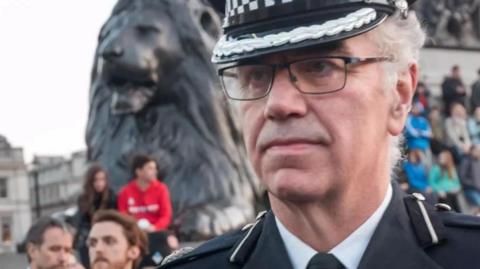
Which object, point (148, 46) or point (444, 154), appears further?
point (444, 154)

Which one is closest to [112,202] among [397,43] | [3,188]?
[397,43]

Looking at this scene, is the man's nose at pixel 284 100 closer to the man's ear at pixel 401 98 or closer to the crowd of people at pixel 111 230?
the man's ear at pixel 401 98

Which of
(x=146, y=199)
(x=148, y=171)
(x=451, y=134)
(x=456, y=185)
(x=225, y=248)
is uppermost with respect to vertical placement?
(x=225, y=248)

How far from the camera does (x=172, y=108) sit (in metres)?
10.5

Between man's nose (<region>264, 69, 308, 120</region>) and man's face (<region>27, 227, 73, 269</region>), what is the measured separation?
3560mm

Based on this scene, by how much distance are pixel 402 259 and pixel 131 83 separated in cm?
818

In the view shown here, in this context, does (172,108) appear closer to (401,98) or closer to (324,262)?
(401,98)

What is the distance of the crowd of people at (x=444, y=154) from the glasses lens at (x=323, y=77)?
9.70 meters

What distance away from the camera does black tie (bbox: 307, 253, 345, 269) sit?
7.22 feet

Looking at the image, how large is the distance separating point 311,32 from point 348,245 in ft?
1.29

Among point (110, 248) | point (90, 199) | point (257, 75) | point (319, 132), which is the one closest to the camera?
point (319, 132)

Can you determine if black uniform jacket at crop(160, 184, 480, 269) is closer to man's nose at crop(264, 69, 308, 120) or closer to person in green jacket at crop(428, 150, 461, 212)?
man's nose at crop(264, 69, 308, 120)

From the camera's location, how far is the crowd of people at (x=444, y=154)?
12.9 m

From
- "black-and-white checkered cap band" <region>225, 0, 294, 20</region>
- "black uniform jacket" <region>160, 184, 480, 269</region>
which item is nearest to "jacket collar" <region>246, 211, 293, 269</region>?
"black uniform jacket" <region>160, 184, 480, 269</region>
